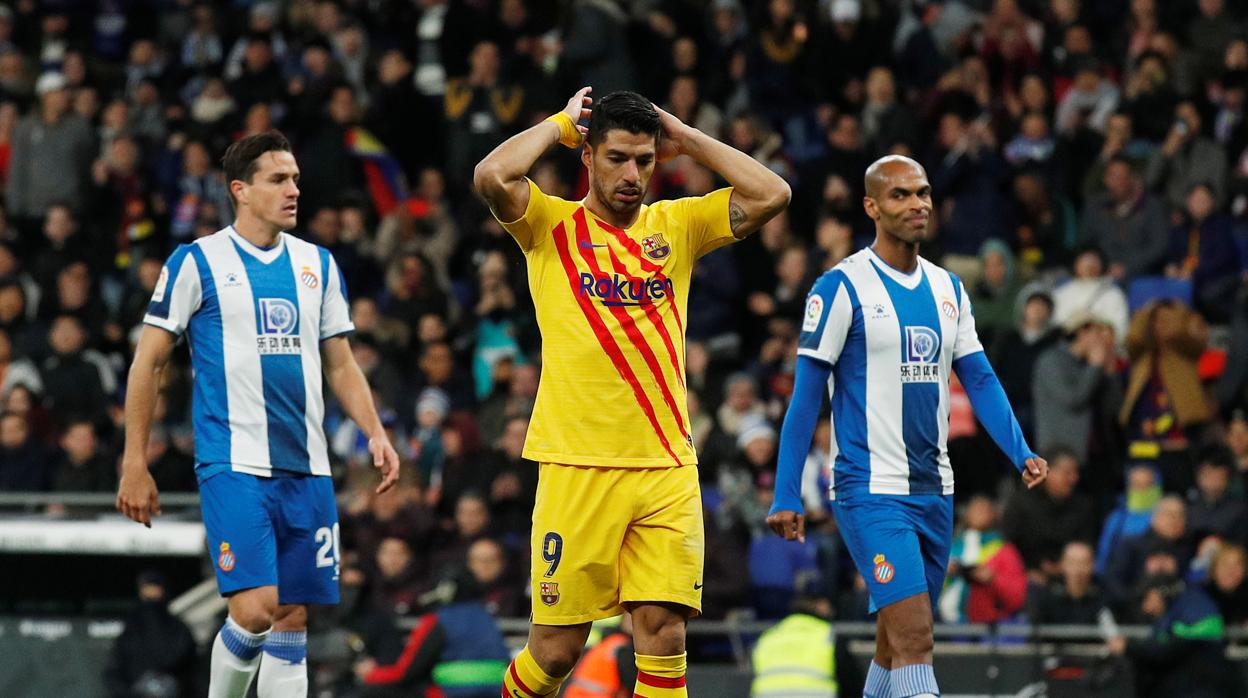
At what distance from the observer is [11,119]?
73.2 ft

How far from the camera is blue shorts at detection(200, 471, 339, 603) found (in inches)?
351

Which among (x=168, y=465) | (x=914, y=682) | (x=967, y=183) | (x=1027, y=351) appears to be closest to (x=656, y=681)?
(x=914, y=682)

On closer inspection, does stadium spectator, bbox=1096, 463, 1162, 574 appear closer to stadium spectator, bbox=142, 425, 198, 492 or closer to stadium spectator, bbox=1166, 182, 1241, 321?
stadium spectator, bbox=1166, 182, 1241, 321

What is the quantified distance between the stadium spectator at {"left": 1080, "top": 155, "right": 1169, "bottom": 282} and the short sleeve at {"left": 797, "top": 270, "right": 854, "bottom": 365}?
880cm

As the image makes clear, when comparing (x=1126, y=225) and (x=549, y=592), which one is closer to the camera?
(x=549, y=592)

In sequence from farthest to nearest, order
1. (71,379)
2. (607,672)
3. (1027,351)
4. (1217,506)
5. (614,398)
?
1. (71,379)
2. (1027,351)
3. (1217,506)
4. (607,672)
5. (614,398)

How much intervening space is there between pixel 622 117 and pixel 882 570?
8.08ft

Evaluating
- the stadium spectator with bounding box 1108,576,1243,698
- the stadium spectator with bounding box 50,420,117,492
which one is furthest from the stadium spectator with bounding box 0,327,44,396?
the stadium spectator with bounding box 1108,576,1243,698

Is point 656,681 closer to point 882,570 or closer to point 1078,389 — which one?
point 882,570

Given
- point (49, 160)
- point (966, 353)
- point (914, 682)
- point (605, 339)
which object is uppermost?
point (49, 160)

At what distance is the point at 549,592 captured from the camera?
8250 mm

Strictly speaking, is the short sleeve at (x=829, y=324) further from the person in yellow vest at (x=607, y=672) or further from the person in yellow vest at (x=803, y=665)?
the person in yellow vest at (x=607, y=672)

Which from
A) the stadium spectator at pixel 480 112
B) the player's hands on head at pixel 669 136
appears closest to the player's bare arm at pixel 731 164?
the player's hands on head at pixel 669 136

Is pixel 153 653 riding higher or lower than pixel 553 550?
lower
